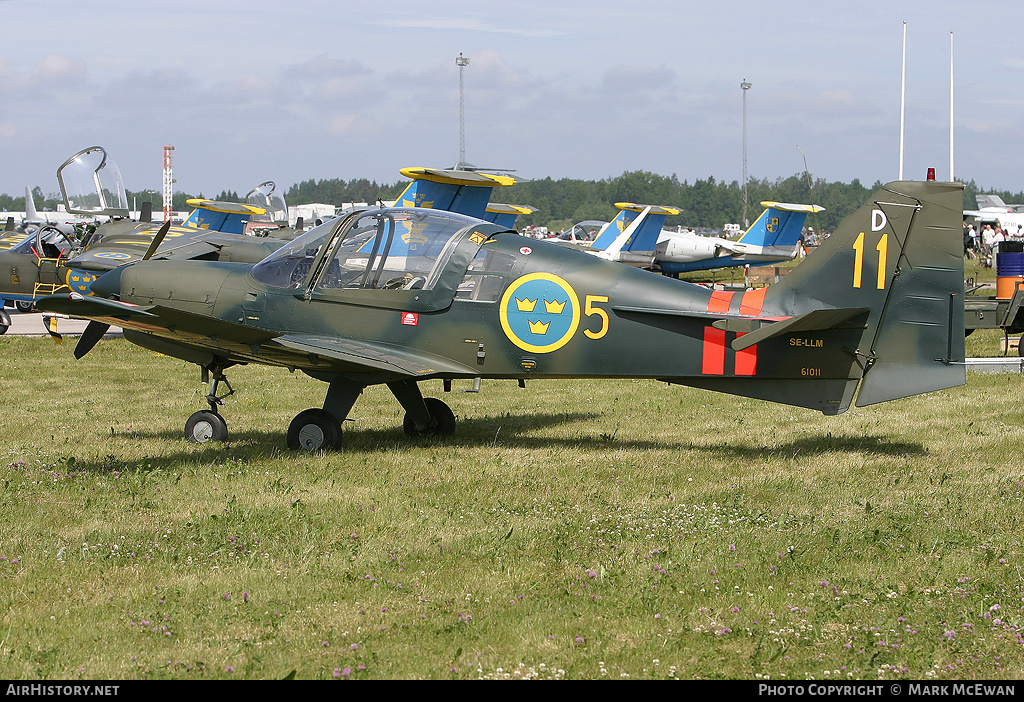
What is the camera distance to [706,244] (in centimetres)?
4678

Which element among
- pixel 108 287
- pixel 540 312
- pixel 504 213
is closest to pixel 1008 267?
pixel 540 312

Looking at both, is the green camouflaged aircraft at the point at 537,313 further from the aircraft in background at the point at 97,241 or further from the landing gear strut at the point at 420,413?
the aircraft in background at the point at 97,241

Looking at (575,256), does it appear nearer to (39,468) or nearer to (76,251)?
(39,468)

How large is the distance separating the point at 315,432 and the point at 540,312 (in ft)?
8.05

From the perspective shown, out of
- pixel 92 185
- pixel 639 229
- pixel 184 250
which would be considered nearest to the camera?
pixel 184 250

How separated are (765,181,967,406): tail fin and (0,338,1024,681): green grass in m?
0.84

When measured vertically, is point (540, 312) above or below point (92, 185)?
below

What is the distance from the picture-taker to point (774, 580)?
218 inches

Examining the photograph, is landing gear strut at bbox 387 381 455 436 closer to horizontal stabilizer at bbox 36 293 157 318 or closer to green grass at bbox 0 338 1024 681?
green grass at bbox 0 338 1024 681

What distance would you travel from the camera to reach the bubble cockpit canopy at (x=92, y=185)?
27.2 meters

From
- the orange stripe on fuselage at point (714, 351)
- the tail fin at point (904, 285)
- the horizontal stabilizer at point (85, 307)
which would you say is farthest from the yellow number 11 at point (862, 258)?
the horizontal stabilizer at point (85, 307)

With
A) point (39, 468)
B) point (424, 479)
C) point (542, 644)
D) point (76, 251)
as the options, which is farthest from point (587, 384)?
point (76, 251)

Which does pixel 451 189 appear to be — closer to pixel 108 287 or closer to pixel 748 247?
pixel 108 287

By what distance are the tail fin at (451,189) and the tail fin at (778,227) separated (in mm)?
25147
